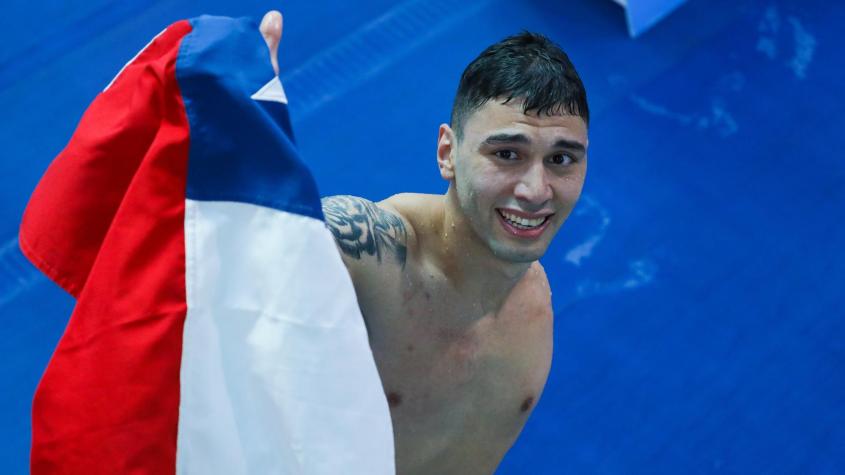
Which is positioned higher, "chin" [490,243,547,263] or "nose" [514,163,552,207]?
"nose" [514,163,552,207]

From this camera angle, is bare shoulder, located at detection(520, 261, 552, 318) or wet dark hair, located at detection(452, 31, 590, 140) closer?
wet dark hair, located at detection(452, 31, 590, 140)

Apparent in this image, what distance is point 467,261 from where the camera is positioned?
185 centimetres

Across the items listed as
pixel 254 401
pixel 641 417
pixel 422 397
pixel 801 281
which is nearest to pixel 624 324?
pixel 641 417

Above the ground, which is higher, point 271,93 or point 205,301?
point 271,93

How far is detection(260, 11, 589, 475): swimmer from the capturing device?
1.72 metres

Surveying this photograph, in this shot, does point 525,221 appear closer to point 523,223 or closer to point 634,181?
point 523,223

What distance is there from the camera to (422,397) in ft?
6.44

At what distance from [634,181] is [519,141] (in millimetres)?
1680

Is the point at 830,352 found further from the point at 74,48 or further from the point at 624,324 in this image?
the point at 74,48

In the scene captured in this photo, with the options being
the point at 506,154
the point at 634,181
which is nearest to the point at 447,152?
the point at 506,154

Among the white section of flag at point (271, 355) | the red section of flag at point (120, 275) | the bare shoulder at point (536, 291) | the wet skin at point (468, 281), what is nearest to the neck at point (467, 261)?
the wet skin at point (468, 281)

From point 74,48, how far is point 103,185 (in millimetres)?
2035

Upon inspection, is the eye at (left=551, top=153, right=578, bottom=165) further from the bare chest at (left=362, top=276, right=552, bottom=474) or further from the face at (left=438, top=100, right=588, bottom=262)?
the bare chest at (left=362, top=276, right=552, bottom=474)

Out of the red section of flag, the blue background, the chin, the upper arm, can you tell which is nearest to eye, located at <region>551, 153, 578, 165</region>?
the chin
